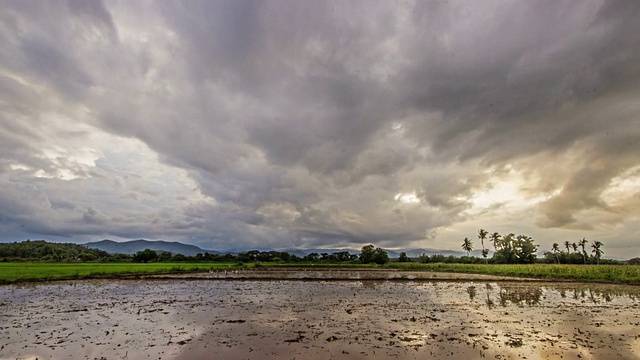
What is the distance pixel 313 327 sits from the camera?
602 inches

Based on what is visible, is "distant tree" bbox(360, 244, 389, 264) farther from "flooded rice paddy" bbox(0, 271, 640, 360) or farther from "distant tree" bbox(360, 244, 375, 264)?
"flooded rice paddy" bbox(0, 271, 640, 360)

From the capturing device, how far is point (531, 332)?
14.5m

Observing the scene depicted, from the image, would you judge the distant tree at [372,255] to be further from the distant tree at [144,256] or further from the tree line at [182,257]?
the distant tree at [144,256]

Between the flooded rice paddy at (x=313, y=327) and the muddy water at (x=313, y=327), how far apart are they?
0.05 metres

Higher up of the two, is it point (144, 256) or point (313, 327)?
point (144, 256)

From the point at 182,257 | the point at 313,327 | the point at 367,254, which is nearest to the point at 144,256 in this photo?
the point at 182,257

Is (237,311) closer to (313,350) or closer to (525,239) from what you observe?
(313,350)

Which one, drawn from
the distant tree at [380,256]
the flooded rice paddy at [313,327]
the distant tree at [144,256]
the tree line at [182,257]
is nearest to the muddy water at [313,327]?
the flooded rice paddy at [313,327]

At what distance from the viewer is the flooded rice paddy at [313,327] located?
11.6 m

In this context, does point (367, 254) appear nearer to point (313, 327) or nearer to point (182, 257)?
point (182, 257)

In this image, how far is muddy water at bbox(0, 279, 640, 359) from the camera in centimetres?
1159

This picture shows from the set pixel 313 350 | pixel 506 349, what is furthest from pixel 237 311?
pixel 506 349

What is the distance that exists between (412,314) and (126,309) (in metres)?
18.0

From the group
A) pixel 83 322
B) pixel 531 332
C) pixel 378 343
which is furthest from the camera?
pixel 83 322
